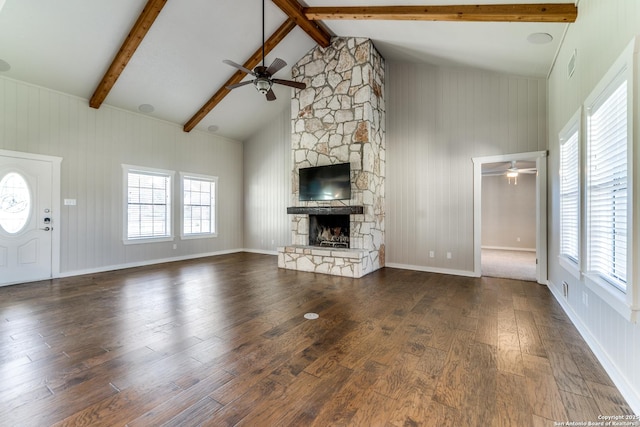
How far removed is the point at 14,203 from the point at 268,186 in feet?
16.7

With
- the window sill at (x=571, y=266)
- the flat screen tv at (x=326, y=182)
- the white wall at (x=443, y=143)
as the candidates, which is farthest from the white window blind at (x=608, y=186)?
the flat screen tv at (x=326, y=182)

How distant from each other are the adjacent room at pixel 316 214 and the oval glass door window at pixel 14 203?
0.10 feet

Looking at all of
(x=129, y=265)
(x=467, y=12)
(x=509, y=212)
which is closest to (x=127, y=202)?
(x=129, y=265)

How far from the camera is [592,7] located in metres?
2.65

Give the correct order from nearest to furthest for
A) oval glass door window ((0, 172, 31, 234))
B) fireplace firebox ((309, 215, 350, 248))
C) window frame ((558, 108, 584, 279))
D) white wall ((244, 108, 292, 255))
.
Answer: window frame ((558, 108, 584, 279)) → oval glass door window ((0, 172, 31, 234)) → fireplace firebox ((309, 215, 350, 248)) → white wall ((244, 108, 292, 255))

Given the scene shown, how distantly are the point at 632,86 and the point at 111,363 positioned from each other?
413cm

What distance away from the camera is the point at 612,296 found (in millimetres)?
2082

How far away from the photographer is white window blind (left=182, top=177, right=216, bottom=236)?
7.55 m

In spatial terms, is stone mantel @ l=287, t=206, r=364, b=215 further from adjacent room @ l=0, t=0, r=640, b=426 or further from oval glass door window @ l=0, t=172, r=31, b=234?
oval glass door window @ l=0, t=172, r=31, b=234

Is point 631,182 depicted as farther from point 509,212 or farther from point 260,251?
point 509,212

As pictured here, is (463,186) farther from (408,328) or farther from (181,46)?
(181,46)

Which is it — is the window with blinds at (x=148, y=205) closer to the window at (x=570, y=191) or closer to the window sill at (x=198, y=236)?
Answer: the window sill at (x=198, y=236)

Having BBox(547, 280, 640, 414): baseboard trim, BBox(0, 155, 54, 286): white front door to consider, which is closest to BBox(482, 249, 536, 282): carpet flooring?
BBox(547, 280, 640, 414): baseboard trim

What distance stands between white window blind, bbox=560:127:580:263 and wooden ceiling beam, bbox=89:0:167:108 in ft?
18.5
